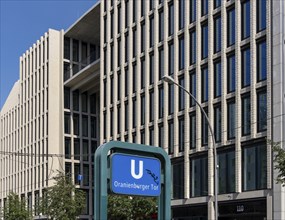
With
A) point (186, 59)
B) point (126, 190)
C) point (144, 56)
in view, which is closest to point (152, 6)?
point (144, 56)

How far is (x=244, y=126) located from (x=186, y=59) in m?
8.26

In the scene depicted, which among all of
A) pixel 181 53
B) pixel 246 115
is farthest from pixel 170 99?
pixel 246 115

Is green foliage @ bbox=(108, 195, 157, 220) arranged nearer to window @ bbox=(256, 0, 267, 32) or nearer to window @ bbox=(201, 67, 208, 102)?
window @ bbox=(201, 67, 208, 102)

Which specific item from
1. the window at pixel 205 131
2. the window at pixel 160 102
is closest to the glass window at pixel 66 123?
the window at pixel 160 102

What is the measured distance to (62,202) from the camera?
4694 cm

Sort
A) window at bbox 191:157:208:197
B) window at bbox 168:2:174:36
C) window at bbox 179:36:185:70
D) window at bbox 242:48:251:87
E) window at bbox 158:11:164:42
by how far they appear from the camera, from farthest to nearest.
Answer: window at bbox 158:11:164:42 < window at bbox 168:2:174:36 < window at bbox 179:36:185:70 < window at bbox 191:157:208:197 < window at bbox 242:48:251:87

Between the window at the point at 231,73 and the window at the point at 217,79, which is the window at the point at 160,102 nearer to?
the window at the point at 217,79

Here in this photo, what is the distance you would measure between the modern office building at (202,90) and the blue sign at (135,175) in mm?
25079

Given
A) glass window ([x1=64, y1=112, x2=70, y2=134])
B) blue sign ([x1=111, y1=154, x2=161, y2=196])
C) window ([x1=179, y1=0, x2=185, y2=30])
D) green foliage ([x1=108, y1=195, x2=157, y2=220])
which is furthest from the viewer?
glass window ([x1=64, y1=112, x2=70, y2=134])

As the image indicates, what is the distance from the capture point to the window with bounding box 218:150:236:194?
38625 millimetres

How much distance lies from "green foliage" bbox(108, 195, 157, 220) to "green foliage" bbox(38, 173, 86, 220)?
6.11 metres

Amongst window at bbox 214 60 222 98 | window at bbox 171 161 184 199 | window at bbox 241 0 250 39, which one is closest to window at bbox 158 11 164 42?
window at bbox 214 60 222 98

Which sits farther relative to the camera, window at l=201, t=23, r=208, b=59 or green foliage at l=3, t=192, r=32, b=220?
green foliage at l=3, t=192, r=32, b=220

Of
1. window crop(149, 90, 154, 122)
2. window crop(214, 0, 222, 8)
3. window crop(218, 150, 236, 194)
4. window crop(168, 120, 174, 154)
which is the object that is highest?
window crop(214, 0, 222, 8)
